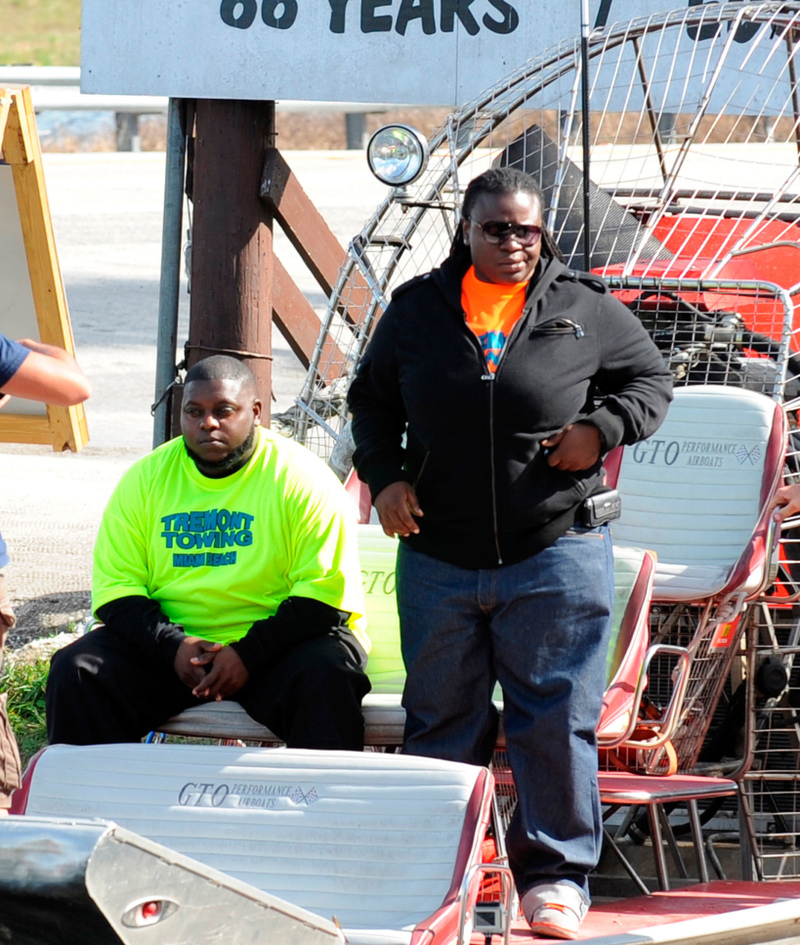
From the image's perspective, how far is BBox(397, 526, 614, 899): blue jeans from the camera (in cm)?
363

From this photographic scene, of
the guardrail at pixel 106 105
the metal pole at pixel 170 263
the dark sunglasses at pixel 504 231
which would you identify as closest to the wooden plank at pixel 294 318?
the metal pole at pixel 170 263

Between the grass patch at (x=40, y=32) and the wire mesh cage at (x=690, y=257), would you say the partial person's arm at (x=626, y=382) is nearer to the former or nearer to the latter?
the wire mesh cage at (x=690, y=257)

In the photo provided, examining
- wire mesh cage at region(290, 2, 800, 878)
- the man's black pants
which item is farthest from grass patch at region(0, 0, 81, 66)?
the man's black pants

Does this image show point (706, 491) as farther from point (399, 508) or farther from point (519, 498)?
point (399, 508)

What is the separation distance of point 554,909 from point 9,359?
1723mm

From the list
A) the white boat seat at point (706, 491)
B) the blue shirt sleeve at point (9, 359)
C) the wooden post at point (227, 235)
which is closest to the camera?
the blue shirt sleeve at point (9, 359)

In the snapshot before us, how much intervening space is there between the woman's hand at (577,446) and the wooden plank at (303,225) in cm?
235

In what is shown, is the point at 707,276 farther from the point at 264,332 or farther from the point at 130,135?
the point at 130,135

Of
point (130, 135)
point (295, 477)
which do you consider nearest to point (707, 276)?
point (295, 477)

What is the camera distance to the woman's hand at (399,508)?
367 centimetres

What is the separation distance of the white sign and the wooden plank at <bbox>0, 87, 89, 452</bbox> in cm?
79

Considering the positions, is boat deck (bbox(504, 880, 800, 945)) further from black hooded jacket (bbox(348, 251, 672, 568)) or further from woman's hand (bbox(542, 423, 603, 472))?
woman's hand (bbox(542, 423, 603, 472))

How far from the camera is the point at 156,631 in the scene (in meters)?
4.09

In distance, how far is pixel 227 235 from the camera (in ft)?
19.3
